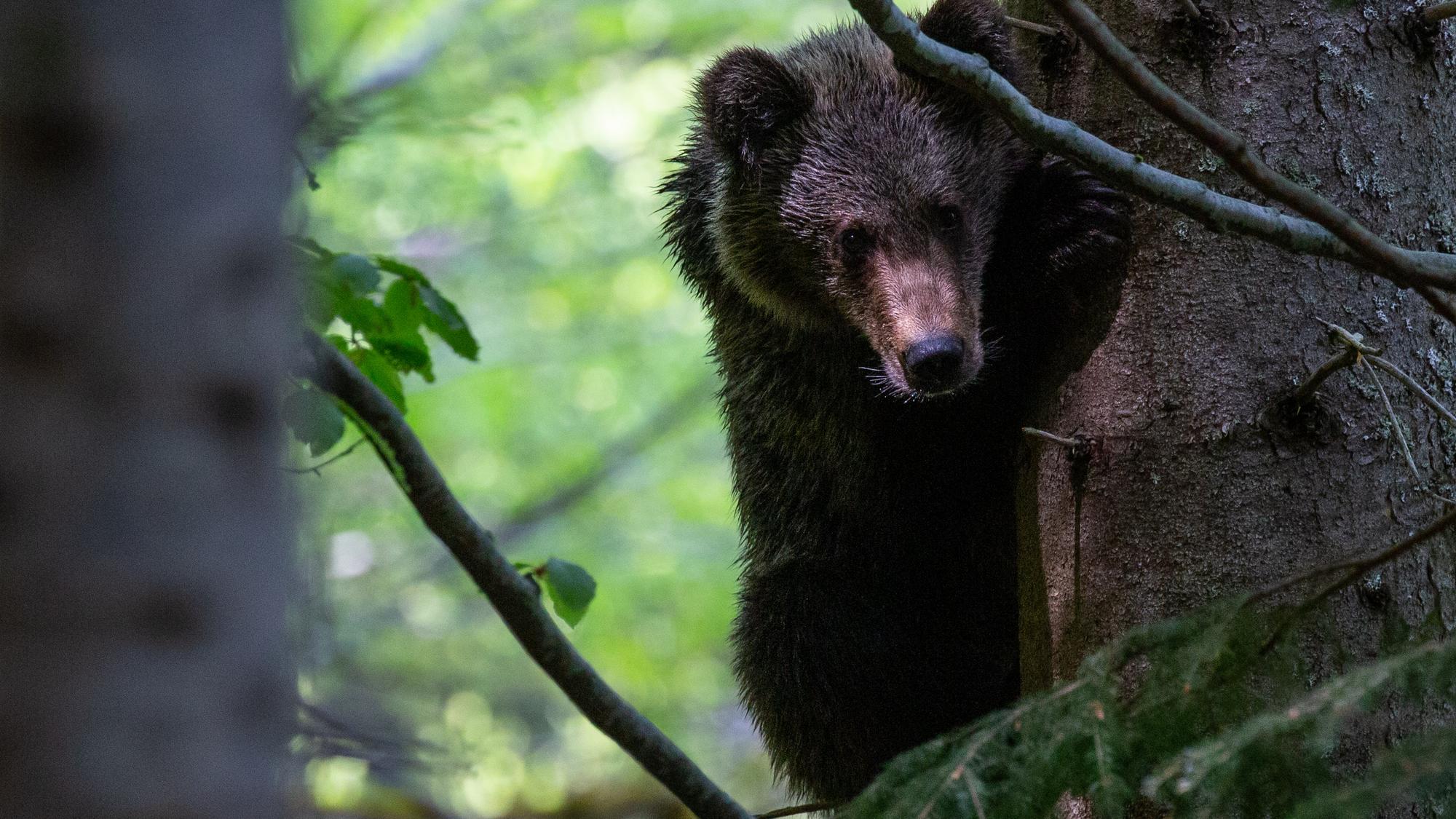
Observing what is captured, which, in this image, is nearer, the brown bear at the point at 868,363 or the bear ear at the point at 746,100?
the brown bear at the point at 868,363

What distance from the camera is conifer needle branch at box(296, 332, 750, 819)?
2244 millimetres

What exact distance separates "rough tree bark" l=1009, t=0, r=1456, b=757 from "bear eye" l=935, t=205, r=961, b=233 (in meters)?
1.15

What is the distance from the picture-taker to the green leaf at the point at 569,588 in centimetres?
310

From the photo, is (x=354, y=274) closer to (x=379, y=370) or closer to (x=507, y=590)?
(x=379, y=370)

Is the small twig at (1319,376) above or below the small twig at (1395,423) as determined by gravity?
above

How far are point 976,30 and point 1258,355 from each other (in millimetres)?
1590

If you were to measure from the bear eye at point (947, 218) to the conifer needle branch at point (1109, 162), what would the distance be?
74.0 inches

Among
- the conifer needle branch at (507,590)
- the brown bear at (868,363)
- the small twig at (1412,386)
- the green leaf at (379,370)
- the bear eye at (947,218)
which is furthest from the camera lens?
the bear eye at (947,218)

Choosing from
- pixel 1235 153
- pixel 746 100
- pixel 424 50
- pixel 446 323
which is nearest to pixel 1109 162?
pixel 1235 153

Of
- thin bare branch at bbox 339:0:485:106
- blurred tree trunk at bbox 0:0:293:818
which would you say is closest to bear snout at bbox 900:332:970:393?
blurred tree trunk at bbox 0:0:293:818

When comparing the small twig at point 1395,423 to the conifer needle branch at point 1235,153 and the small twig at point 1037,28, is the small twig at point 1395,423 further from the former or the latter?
the small twig at point 1037,28

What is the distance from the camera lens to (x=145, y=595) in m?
1.04

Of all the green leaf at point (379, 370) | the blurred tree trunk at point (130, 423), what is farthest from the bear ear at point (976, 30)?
the blurred tree trunk at point (130, 423)

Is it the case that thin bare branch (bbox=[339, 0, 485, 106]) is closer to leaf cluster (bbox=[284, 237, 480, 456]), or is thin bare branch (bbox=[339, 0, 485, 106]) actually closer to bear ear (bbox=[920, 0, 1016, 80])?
bear ear (bbox=[920, 0, 1016, 80])
